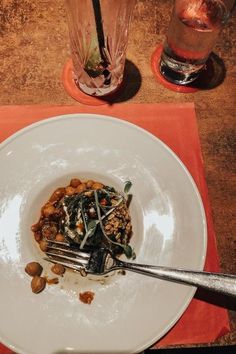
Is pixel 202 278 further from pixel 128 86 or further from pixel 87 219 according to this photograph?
pixel 128 86

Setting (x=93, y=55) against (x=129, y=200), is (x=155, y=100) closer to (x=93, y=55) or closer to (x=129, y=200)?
(x=93, y=55)

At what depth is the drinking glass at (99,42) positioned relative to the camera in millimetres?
908

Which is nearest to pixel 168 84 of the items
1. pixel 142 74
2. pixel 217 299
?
pixel 142 74

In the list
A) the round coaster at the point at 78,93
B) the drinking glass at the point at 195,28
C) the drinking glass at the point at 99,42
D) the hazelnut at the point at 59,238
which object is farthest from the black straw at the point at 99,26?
the hazelnut at the point at 59,238

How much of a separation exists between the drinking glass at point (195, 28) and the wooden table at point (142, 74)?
0.34 feet

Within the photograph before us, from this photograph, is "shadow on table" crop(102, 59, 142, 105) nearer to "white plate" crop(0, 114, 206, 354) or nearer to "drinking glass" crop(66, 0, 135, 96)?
"drinking glass" crop(66, 0, 135, 96)

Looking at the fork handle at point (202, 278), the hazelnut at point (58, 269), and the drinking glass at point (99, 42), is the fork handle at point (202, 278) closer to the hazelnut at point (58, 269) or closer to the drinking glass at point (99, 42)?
the hazelnut at point (58, 269)

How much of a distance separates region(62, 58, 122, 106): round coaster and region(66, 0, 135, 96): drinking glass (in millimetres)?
14

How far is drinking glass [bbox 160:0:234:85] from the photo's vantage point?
3.12 ft

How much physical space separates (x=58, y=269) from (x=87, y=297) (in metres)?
0.09

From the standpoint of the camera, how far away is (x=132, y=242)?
0.84 meters

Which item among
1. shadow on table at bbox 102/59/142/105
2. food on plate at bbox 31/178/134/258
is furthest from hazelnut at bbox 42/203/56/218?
shadow on table at bbox 102/59/142/105

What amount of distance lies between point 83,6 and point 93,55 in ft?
0.37

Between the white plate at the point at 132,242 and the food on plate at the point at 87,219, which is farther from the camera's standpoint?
the food on plate at the point at 87,219
